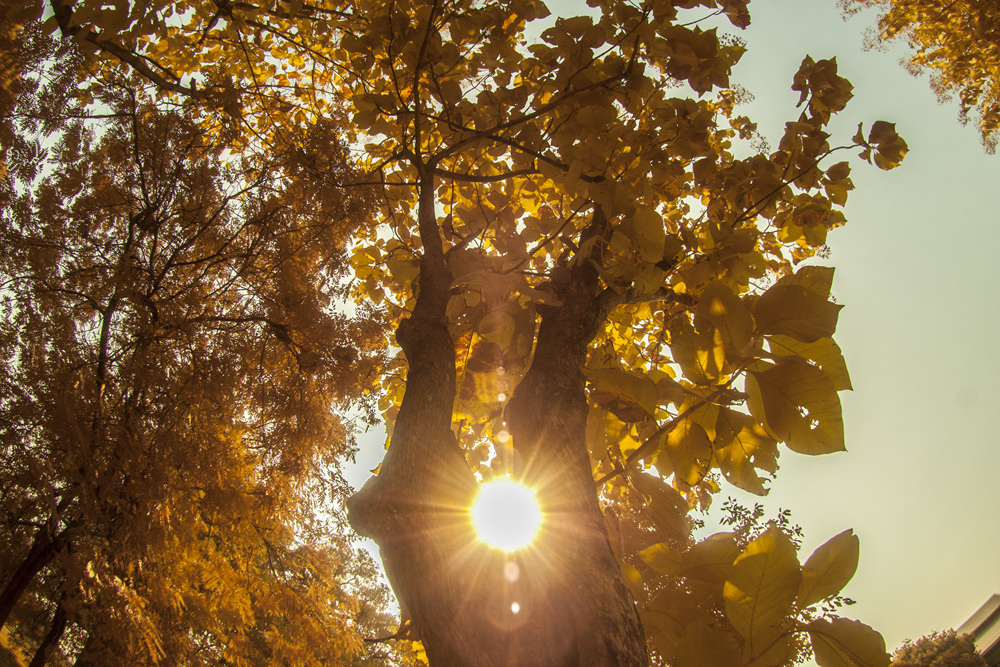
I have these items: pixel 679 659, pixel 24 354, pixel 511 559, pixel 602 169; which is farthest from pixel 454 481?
pixel 24 354

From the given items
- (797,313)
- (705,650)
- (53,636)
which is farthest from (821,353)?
(53,636)

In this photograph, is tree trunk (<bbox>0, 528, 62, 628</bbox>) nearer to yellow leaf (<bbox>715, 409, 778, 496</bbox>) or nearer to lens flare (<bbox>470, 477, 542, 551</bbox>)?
lens flare (<bbox>470, 477, 542, 551</bbox>)

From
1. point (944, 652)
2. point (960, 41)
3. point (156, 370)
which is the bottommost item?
point (944, 652)

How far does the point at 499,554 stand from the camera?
0.92m

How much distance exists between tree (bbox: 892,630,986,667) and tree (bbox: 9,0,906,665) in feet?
32.1

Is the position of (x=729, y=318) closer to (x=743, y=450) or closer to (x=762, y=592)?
(x=743, y=450)

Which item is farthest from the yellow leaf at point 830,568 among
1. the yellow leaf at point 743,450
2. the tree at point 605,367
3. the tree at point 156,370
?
the tree at point 156,370

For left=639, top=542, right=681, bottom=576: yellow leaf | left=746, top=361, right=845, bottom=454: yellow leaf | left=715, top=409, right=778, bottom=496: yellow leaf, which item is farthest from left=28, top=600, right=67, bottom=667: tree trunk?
left=746, top=361, right=845, bottom=454: yellow leaf

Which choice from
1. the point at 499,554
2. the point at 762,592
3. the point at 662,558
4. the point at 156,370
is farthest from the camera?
the point at 156,370

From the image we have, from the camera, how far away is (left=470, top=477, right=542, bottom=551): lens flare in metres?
0.94

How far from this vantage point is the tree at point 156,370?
2023 millimetres

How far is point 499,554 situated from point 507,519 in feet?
0.25

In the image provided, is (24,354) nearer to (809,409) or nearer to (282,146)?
(282,146)

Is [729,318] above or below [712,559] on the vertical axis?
above
